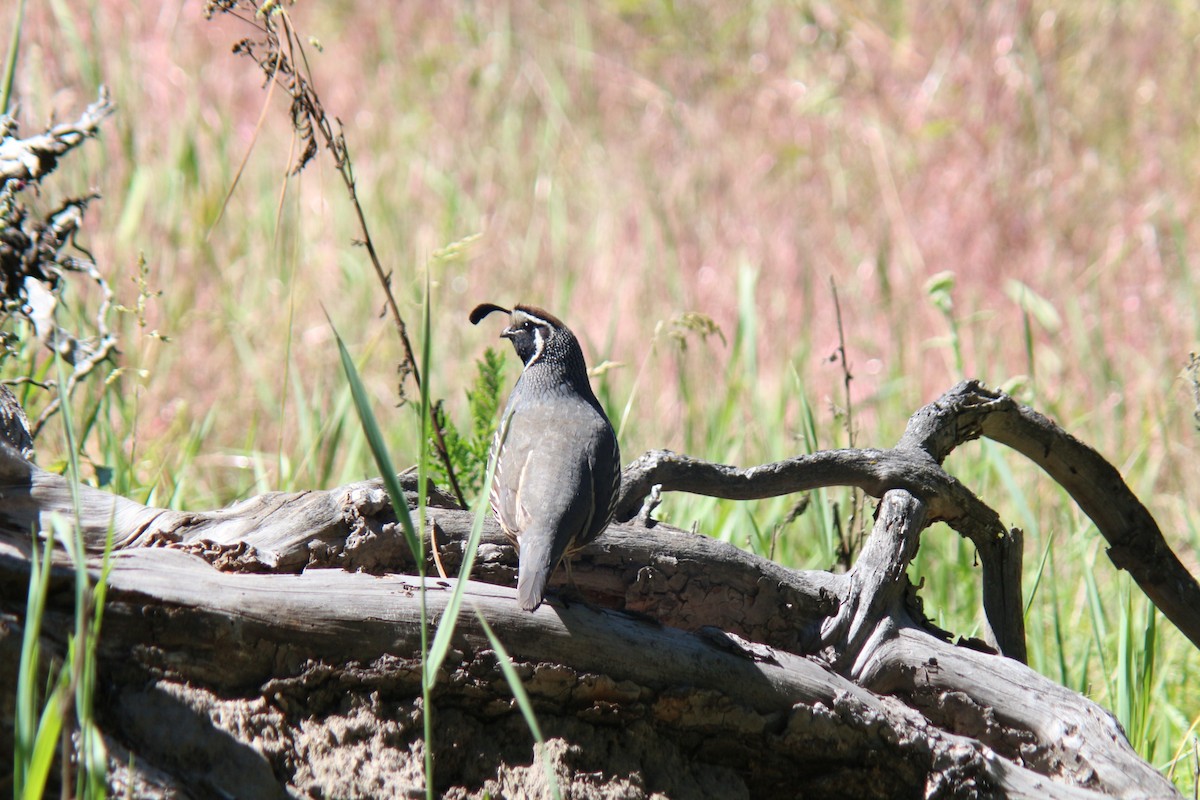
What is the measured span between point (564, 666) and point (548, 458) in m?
0.63

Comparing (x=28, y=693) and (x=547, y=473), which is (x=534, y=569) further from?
(x=28, y=693)

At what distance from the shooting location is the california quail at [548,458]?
2219 millimetres

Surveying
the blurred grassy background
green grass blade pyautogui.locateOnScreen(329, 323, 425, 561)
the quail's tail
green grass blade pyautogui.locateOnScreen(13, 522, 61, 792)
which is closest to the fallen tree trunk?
the quail's tail

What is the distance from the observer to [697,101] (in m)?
8.05

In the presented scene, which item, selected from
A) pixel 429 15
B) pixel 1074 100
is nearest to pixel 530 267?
pixel 429 15

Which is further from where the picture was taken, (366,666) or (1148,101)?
(1148,101)

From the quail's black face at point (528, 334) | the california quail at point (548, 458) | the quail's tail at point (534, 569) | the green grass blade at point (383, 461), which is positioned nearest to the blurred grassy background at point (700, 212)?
the quail's black face at point (528, 334)

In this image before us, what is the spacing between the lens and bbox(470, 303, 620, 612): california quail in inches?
87.4

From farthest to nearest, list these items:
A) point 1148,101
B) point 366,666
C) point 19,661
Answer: point 1148,101 < point 366,666 < point 19,661

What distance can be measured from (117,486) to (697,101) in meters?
5.91

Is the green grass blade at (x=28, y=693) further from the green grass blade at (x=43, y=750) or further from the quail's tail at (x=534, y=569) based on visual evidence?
the quail's tail at (x=534, y=569)

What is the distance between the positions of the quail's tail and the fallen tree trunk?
2.1 inches

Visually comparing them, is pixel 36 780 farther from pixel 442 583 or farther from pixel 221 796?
pixel 442 583

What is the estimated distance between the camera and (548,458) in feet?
8.66
